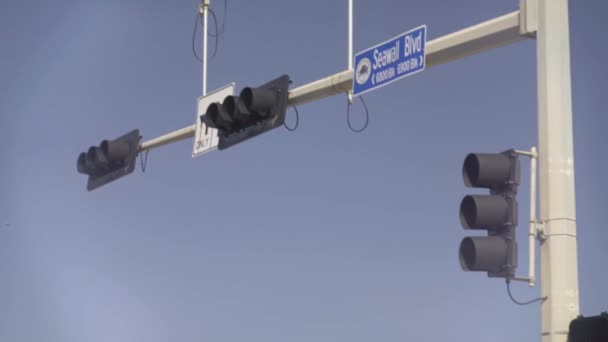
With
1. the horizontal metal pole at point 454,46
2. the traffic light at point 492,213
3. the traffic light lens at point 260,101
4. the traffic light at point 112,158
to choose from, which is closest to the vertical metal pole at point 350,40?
the horizontal metal pole at point 454,46

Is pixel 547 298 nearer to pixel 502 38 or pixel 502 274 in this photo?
pixel 502 274

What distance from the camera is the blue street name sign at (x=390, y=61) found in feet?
36.7

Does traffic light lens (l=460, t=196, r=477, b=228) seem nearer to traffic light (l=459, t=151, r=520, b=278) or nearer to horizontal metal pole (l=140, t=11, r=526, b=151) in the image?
traffic light (l=459, t=151, r=520, b=278)

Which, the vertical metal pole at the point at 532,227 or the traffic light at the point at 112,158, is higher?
the traffic light at the point at 112,158

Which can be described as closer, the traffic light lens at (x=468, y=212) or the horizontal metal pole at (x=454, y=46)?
the traffic light lens at (x=468, y=212)

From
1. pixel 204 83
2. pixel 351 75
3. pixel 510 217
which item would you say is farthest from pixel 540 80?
pixel 204 83

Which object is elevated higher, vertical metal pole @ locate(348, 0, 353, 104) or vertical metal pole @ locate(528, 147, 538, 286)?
vertical metal pole @ locate(348, 0, 353, 104)

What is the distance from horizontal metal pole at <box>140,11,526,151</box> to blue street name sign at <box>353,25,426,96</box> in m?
0.12

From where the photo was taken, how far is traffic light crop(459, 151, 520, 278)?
8820mm

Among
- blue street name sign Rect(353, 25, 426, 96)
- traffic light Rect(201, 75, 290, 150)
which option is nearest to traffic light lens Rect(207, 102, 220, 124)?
traffic light Rect(201, 75, 290, 150)

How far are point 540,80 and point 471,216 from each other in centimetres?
137

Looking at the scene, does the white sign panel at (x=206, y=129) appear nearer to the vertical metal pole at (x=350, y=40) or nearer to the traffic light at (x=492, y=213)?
the vertical metal pole at (x=350, y=40)

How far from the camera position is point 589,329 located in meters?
8.14

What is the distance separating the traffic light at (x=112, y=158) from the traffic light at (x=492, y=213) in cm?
831
